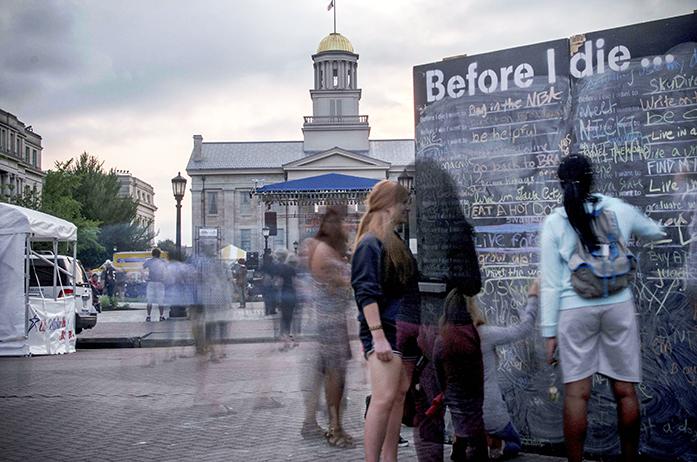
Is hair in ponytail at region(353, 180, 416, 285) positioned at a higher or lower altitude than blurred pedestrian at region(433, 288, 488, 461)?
higher

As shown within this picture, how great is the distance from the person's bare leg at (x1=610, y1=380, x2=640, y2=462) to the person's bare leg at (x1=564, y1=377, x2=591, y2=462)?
159mm

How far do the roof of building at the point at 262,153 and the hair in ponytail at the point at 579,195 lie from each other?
6685 cm

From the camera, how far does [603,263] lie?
410 cm

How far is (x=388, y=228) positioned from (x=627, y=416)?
1.65 m

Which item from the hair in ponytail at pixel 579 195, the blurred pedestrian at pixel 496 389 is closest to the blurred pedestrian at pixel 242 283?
the blurred pedestrian at pixel 496 389

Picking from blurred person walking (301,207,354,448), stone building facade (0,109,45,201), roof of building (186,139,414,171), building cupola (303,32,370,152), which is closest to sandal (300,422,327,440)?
blurred person walking (301,207,354,448)

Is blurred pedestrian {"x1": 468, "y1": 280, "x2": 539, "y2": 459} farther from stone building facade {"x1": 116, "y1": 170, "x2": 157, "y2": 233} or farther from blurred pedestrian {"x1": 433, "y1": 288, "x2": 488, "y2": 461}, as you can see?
stone building facade {"x1": 116, "y1": 170, "x2": 157, "y2": 233}

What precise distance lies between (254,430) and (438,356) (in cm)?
217

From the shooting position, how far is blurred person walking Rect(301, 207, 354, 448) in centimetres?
624

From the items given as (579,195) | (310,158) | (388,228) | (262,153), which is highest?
(262,153)

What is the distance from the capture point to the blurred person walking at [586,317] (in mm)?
4082

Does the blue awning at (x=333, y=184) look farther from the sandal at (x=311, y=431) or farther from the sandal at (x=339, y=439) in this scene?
the sandal at (x=339, y=439)

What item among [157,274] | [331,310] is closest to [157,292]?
[157,274]

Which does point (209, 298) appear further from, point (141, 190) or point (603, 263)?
point (141, 190)
